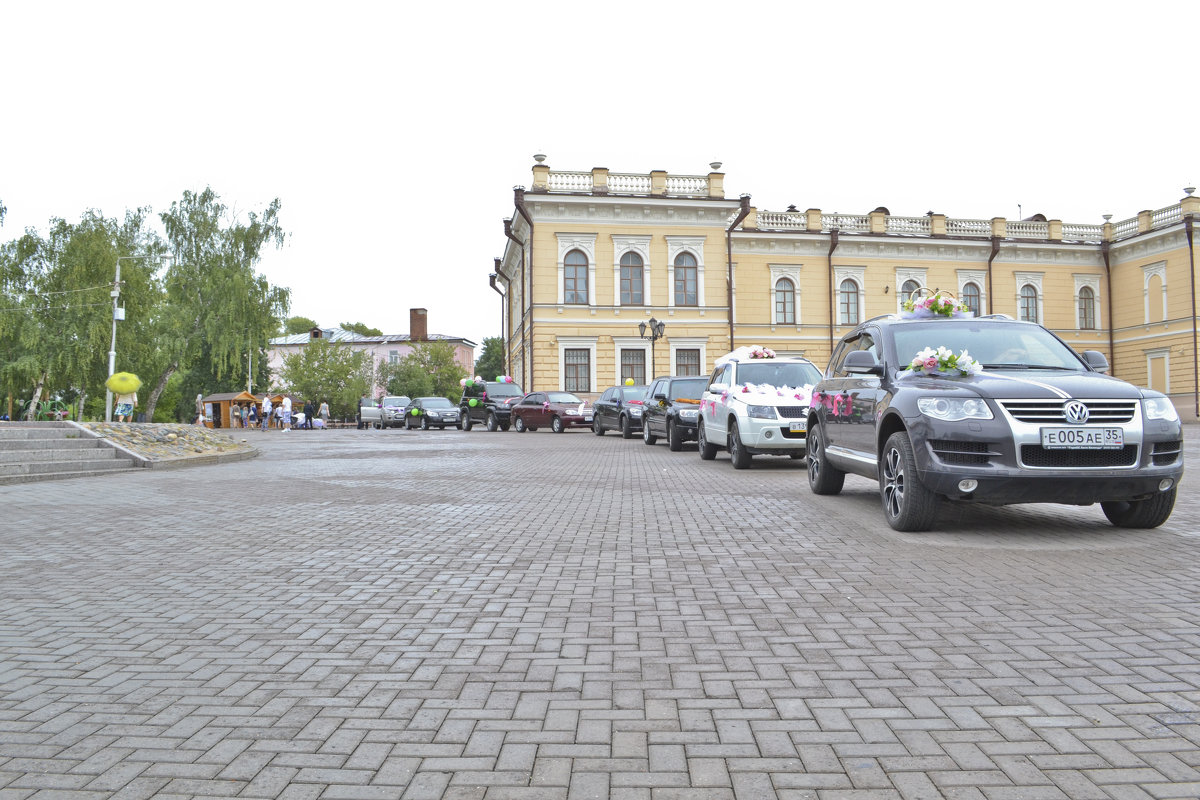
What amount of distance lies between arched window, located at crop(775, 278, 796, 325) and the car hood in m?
36.0

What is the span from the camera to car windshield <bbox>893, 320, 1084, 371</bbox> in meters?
7.82

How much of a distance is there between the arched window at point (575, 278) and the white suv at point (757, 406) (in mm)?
23476

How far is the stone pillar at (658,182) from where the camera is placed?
129ft

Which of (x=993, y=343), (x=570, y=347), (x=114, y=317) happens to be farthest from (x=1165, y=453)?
(x=570, y=347)

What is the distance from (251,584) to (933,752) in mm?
4255

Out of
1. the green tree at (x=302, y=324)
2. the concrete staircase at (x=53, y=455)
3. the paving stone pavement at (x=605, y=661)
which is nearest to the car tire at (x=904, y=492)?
the paving stone pavement at (x=605, y=661)

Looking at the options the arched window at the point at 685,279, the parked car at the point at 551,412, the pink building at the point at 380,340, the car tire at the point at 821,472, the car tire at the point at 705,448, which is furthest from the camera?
the pink building at the point at 380,340

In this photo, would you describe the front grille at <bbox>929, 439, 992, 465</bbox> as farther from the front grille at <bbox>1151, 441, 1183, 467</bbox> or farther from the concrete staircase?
the concrete staircase

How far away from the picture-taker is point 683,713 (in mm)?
3184

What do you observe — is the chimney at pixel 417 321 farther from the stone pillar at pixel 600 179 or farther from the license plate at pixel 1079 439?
the license plate at pixel 1079 439

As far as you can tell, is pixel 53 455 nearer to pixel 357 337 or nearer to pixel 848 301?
pixel 848 301

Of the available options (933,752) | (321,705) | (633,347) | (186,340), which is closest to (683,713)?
(933,752)

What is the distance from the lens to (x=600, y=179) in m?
39.1

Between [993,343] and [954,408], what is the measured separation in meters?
1.62
